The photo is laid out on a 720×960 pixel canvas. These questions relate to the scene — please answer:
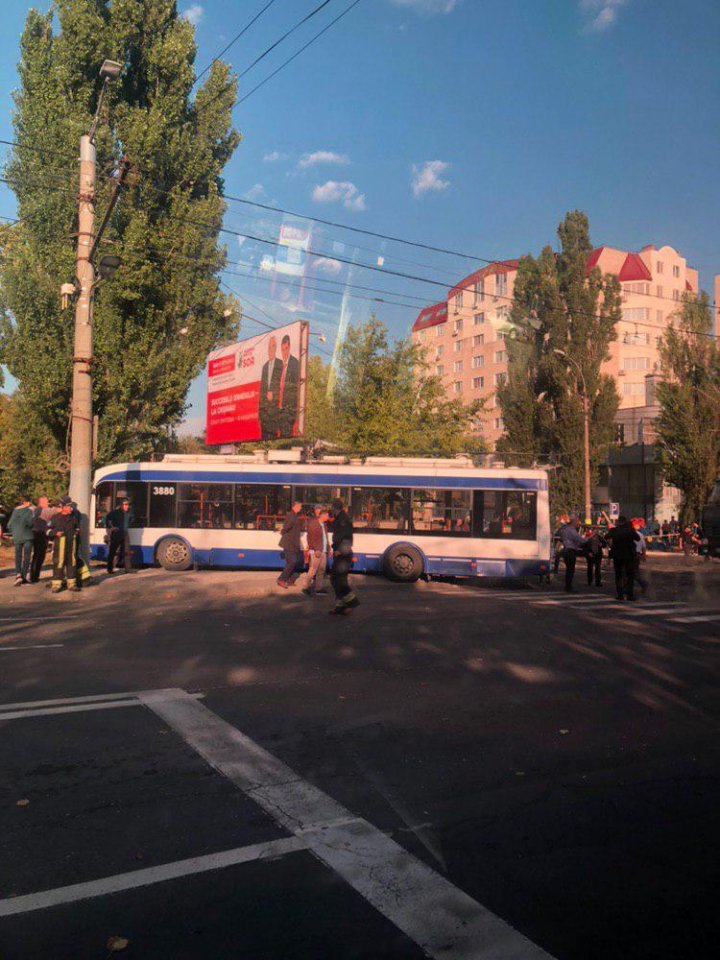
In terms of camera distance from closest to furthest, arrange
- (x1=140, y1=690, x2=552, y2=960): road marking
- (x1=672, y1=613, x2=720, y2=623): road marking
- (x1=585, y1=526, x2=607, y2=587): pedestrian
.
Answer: (x1=140, y1=690, x2=552, y2=960): road marking → (x1=672, y1=613, x2=720, y2=623): road marking → (x1=585, y1=526, x2=607, y2=587): pedestrian

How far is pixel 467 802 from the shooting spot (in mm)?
4668

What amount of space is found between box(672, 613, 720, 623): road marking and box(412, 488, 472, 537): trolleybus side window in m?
6.80

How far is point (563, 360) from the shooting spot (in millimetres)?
42656

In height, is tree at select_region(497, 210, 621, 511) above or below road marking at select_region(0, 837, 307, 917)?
above

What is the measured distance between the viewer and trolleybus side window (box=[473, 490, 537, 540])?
19.6 meters

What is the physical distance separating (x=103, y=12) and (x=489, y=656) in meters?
25.9

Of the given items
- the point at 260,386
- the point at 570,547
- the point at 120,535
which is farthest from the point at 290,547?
the point at 260,386

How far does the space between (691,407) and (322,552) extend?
100ft

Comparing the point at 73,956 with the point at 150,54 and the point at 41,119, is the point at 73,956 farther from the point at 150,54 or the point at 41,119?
the point at 150,54

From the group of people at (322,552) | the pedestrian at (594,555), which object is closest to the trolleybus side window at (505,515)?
the pedestrian at (594,555)

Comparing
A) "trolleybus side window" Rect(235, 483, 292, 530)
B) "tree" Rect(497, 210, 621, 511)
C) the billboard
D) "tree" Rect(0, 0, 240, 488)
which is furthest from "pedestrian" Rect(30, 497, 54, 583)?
"tree" Rect(497, 210, 621, 511)

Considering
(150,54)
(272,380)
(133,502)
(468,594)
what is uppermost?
(150,54)

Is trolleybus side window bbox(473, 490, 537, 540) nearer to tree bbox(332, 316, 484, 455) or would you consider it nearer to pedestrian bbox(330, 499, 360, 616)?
pedestrian bbox(330, 499, 360, 616)

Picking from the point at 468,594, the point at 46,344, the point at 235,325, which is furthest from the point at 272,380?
the point at 468,594
